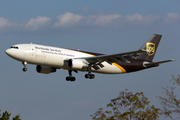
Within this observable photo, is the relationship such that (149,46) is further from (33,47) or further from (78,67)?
(33,47)

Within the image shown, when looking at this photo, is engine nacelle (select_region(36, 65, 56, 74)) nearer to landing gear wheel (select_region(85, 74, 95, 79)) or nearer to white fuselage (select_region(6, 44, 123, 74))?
white fuselage (select_region(6, 44, 123, 74))

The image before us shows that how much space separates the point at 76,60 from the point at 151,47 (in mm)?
A: 18273

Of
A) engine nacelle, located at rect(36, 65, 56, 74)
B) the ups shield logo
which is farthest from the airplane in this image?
the ups shield logo

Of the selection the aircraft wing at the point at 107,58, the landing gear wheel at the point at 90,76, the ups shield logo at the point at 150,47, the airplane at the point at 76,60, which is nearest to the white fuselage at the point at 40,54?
the airplane at the point at 76,60

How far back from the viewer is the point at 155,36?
6406 centimetres

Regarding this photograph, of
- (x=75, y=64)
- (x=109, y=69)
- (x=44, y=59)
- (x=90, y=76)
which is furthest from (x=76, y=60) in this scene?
(x=109, y=69)

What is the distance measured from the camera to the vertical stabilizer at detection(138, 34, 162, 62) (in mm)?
60938

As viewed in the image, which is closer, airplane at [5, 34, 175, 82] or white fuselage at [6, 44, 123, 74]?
white fuselage at [6, 44, 123, 74]

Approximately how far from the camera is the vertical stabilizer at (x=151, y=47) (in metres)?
60.9

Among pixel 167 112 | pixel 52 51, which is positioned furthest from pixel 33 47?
pixel 167 112

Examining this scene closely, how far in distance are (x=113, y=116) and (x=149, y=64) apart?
27.8m

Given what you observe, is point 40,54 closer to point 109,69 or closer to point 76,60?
point 76,60

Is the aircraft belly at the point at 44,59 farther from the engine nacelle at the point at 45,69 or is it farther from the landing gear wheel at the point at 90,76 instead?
the engine nacelle at the point at 45,69

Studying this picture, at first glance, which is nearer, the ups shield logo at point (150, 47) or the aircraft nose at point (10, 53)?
the aircraft nose at point (10, 53)
